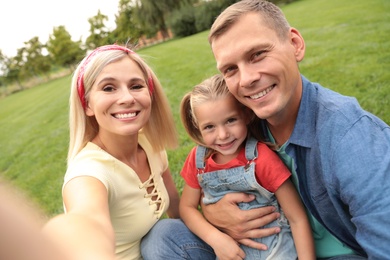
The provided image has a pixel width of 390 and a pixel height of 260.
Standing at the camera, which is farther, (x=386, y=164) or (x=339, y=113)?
(x=339, y=113)

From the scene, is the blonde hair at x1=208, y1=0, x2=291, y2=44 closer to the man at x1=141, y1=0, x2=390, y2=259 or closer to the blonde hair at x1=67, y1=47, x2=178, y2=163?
the man at x1=141, y1=0, x2=390, y2=259

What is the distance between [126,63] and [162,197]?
941mm

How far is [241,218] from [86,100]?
1.23 metres

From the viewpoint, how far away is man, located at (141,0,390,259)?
4.39 ft

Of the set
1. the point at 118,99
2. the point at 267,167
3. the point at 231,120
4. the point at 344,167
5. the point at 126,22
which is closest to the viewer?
the point at 344,167

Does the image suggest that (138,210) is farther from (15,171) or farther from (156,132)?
(15,171)

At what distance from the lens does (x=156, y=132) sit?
8.50 ft

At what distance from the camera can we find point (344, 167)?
1389 millimetres

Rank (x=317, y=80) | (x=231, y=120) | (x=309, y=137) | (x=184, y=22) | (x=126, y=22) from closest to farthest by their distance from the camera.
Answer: (x=309, y=137), (x=231, y=120), (x=317, y=80), (x=184, y=22), (x=126, y=22)

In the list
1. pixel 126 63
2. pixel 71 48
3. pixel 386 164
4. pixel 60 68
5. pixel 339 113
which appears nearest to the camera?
pixel 386 164

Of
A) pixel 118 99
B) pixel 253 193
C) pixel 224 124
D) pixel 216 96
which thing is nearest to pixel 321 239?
pixel 253 193

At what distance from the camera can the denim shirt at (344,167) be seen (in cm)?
130

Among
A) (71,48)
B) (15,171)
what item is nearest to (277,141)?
(15,171)

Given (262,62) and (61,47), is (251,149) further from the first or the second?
(61,47)
